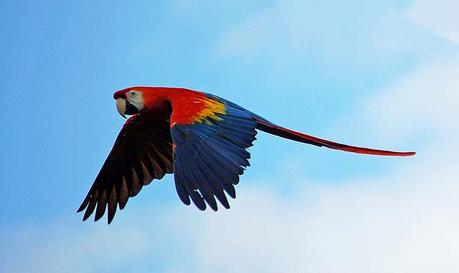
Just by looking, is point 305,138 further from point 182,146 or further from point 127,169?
point 127,169

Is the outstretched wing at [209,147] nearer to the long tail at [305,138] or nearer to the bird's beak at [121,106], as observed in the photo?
the long tail at [305,138]

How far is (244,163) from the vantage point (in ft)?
22.9

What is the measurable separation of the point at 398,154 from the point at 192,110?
74.9 inches

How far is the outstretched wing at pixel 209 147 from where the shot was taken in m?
6.70

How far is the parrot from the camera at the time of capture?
6.83 meters

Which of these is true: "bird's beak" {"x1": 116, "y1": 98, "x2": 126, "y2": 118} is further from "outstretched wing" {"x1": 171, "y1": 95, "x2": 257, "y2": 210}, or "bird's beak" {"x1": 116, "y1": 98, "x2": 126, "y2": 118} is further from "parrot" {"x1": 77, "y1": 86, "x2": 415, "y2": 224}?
"outstretched wing" {"x1": 171, "y1": 95, "x2": 257, "y2": 210}

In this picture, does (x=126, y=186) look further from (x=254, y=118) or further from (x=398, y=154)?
(x=398, y=154)

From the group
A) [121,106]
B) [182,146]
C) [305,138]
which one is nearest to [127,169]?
[121,106]

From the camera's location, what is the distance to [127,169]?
9.02m

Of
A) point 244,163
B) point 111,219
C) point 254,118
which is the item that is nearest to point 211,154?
point 244,163

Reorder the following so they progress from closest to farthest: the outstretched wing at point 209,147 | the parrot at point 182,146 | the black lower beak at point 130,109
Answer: the outstretched wing at point 209,147 → the parrot at point 182,146 → the black lower beak at point 130,109

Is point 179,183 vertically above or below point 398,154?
below

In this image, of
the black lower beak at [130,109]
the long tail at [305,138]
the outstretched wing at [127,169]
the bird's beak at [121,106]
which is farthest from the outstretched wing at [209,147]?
the outstretched wing at [127,169]

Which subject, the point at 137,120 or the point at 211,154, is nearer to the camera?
the point at 211,154
